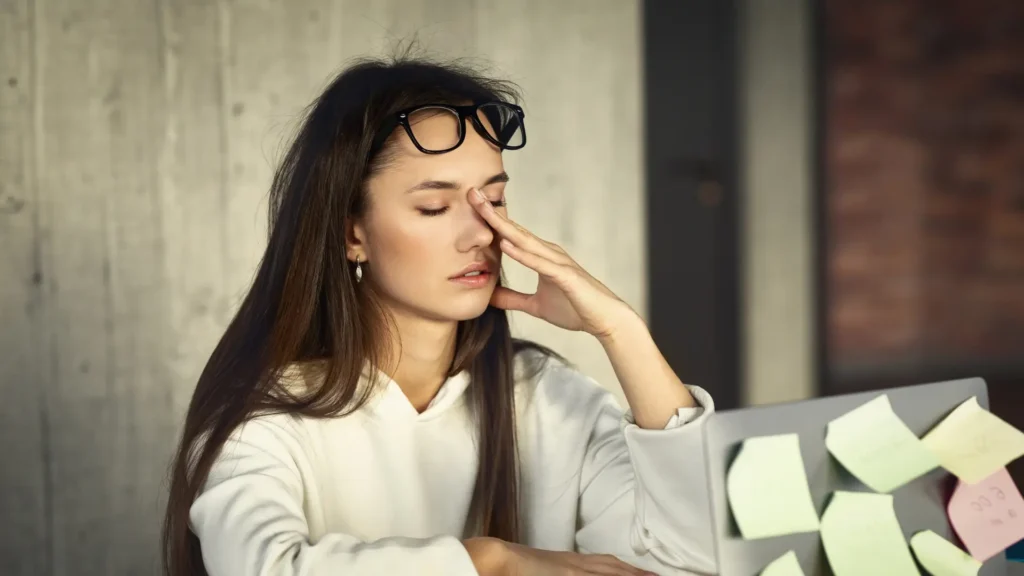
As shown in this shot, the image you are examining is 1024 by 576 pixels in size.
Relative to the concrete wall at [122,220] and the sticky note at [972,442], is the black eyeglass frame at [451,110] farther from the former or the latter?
the concrete wall at [122,220]

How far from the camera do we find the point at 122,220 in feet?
7.27

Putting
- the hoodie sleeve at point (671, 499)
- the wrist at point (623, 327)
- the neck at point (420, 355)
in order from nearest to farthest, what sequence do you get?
the hoodie sleeve at point (671, 499), the wrist at point (623, 327), the neck at point (420, 355)

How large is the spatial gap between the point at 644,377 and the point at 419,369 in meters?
0.43

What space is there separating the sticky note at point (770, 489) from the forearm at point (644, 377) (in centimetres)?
35

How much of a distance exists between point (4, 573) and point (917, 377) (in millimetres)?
2803

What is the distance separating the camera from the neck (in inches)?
61.0

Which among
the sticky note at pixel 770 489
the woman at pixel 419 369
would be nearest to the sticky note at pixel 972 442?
the sticky note at pixel 770 489

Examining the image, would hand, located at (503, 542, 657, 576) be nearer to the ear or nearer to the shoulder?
the shoulder

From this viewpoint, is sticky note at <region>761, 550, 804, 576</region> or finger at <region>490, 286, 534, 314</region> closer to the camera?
sticky note at <region>761, 550, 804, 576</region>

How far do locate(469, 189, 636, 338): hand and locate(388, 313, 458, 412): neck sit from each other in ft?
0.55

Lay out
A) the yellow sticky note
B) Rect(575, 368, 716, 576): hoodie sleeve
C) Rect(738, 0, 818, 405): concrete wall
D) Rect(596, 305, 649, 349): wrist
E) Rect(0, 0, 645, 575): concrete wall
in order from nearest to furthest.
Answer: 1. the yellow sticky note
2. Rect(575, 368, 716, 576): hoodie sleeve
3. Rect(596, 305, 649, 349): wrist
4. Rect(0, 0, 645, 575): concrete wall
5. Rect(738, 0, 818, 405): concrete wall

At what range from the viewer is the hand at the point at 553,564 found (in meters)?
1.07

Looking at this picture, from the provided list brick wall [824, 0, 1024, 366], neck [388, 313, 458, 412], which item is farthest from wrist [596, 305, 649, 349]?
brick wall [824, 0, 1024, 366]

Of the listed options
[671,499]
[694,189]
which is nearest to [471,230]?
[671,499]
